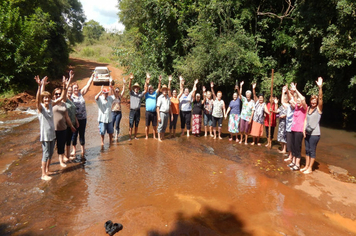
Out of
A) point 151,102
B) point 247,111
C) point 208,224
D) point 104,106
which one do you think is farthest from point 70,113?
point 247,111

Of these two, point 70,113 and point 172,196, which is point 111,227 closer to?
point 172,196

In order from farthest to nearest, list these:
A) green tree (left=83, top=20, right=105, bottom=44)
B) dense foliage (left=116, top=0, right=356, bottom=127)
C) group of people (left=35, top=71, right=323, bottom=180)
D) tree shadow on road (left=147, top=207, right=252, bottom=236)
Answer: green tree (left=83, top=20, right=105, bottom=44) → dense foliage (left=116, top=0, right=356, bottom=127) → group of people (left=35, top=71, right=323, bottom=180) → tree shadow on road (left=147, top=207, right=252, bottom=236)

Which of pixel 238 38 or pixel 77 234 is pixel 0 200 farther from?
pixel 238 38

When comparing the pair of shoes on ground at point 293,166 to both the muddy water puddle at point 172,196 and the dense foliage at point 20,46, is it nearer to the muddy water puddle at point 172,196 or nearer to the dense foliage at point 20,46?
the muddy water puddle at point 172,196

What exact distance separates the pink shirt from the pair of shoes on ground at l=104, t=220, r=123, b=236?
5.10m

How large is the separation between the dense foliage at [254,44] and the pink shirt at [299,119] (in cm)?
542

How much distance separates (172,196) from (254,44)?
12.1 m

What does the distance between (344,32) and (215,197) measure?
9.64m

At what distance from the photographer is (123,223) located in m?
3.91

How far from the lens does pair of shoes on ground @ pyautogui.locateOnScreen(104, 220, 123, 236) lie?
3.61 m

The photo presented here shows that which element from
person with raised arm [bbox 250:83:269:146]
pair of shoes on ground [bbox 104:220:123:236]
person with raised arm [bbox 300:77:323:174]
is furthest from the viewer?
person with raised arm [bbox 250:83:269:146]

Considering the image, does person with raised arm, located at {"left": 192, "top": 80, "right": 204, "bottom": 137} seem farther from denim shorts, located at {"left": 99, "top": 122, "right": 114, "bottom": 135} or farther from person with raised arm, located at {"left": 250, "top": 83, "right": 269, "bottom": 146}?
denim shorts, located at {"left": 99, "top": 122, "right": 114, "bottom": 135}

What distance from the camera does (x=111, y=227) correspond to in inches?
145

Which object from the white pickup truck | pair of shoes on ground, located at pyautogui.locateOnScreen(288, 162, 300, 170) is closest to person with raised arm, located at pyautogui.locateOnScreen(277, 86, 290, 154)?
pair of shoes on ground, located at pyautogui.locateOnScreen(288, 162, 300, 170)
